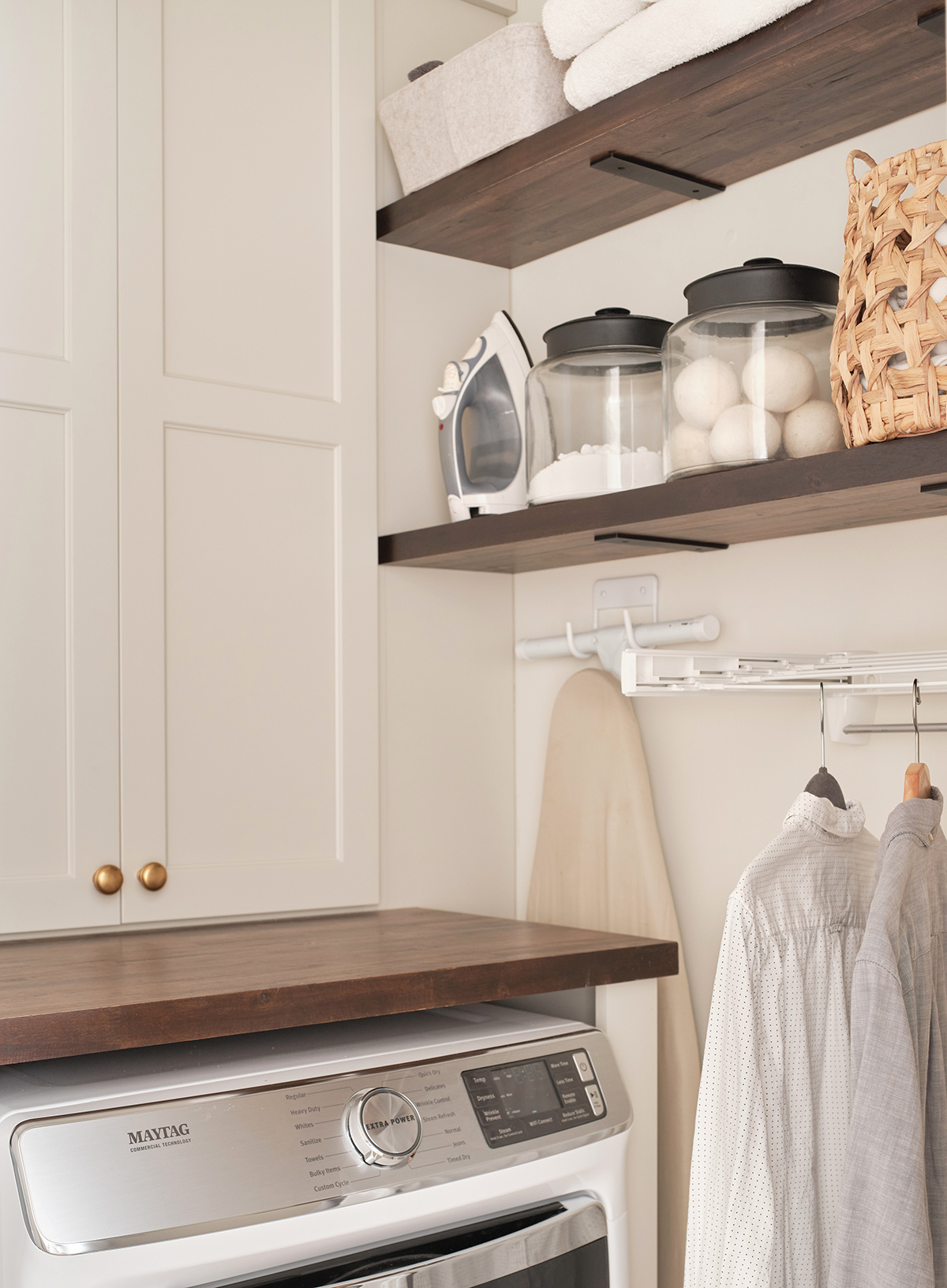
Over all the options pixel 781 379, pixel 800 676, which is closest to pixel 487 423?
pixel 781 379

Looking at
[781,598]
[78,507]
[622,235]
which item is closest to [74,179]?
[78,507]

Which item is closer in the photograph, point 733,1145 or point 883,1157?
point 883,1157

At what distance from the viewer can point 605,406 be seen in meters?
1.51

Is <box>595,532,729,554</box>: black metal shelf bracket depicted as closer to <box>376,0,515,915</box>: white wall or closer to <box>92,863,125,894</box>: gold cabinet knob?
<box>376,0,515,915</box>: white wall

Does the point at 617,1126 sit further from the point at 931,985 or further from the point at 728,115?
the point at 728,115

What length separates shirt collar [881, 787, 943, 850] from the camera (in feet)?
3.38

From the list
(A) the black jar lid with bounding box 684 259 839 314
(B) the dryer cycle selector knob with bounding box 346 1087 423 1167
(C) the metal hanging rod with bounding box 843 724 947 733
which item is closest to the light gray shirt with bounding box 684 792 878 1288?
(C) the metal hanging rod with bounding box 843 724 947 733

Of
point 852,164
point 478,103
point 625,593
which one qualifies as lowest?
point 625,593

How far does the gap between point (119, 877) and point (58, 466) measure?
50cm

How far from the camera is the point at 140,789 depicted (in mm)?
1503

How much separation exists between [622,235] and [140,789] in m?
0.99

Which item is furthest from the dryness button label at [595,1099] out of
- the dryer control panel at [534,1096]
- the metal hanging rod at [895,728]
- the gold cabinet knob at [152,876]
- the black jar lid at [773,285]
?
the black jar lid at [773,285]

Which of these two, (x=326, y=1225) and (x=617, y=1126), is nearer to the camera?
(x=326, y=1225)

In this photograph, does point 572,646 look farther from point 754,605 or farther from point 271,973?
point 271,973
